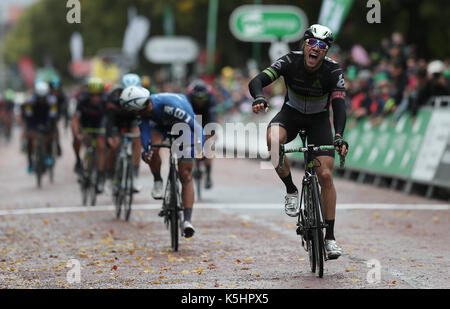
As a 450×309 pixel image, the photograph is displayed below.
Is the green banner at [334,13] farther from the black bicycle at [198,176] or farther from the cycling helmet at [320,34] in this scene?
the cycling helmet at [320,34]

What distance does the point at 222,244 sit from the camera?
11219 mm

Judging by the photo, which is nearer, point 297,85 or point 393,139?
point 297,85

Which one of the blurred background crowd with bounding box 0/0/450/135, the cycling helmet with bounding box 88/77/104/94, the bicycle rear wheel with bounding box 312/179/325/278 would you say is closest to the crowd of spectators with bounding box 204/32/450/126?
the blurred background crowd with bounding box 0/0/450/135

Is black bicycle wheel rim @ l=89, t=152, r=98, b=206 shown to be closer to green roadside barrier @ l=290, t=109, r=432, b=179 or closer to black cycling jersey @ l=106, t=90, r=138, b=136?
black cycling jersey @ l=106, t=90, r=138, b=136

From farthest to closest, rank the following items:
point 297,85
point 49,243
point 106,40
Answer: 1. point 106,40
2. point 49,243
3. point 297,85

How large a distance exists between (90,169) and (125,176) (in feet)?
8.65

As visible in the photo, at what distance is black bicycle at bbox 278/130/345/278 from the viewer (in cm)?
861

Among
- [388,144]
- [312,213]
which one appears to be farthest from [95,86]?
[312,213]

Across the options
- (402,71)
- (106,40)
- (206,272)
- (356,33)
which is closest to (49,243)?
(206,272)

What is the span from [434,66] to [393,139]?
148 centimetres

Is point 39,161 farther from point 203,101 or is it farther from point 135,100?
point 135,100

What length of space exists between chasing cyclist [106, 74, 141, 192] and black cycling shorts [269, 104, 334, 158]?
5334 mm
